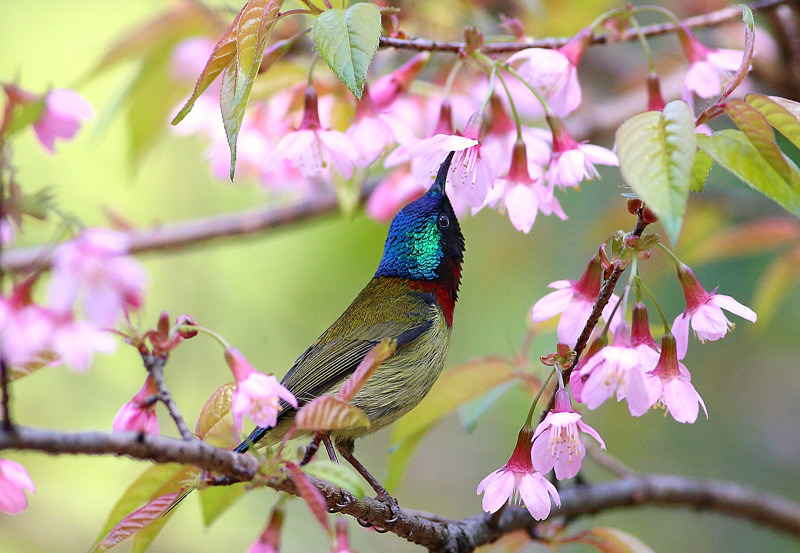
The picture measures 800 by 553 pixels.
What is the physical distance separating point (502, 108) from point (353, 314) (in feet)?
2.79

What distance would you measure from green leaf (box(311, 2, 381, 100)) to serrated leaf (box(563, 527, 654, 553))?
1.21m

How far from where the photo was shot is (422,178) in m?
Answer: 1.79

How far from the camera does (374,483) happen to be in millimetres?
1999

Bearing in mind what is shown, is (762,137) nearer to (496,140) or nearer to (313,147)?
(496,140)

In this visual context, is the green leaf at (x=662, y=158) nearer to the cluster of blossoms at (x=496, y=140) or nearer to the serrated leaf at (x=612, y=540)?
the cluster of blossoms at (x=496, y=140)

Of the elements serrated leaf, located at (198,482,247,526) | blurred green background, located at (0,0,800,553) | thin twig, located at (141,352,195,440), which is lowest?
blurred green background, located at (0,0,800,553)

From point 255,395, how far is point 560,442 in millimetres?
556

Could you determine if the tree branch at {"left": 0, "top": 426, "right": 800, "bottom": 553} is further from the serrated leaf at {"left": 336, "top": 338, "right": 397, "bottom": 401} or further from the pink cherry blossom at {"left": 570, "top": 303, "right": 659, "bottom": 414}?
the pink cherry blossom at {"left": 570, "top": 303, "right": 659, "bottom": 414}

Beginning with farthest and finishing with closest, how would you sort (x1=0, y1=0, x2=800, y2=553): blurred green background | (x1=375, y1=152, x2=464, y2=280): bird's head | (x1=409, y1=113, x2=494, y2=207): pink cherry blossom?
(x1=0, y1=0, x2=800, y2=553): blurred green background → (x1=375, y1=152, x2=464, y2=280): bird's head → (x1=409, y1=113, x2=494, y2=207): pink cherry blossom

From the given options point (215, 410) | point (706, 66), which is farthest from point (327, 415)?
point (706, 66)

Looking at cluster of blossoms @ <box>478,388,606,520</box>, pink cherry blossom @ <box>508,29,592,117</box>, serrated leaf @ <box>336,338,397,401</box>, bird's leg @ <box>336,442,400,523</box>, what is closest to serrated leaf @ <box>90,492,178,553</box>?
serrated leaf @ <box>336,338,397,401</box>

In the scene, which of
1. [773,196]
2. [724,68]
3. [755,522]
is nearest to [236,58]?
[773,196]

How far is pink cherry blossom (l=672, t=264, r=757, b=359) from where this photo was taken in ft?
4.58

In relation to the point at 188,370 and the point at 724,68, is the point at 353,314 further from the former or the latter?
the point at 188,370
